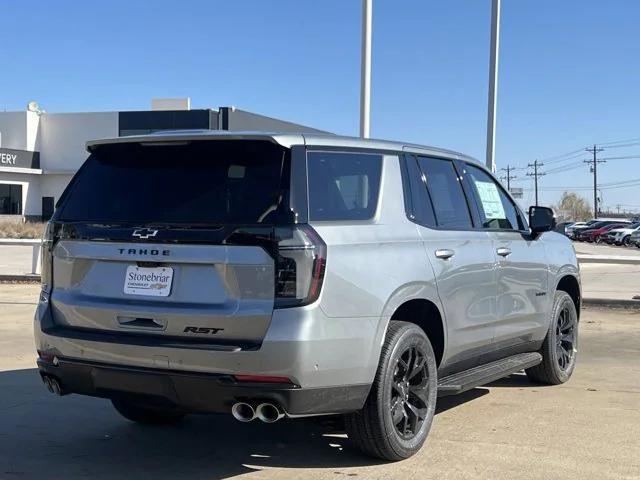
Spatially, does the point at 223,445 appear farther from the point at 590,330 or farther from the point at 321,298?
the point at 590,330

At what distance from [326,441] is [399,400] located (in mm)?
827

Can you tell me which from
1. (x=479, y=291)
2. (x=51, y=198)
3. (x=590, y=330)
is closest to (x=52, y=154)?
(x=51, y=198)

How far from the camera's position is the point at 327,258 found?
4.05 m

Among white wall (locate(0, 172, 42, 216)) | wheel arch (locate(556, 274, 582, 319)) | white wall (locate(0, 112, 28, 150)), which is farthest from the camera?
white wall (locate(0, 112, 28, 150))

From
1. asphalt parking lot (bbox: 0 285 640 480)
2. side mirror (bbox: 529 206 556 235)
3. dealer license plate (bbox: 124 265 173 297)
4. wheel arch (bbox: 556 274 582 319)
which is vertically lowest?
asphalt parking lot (bbox: 0 285 640 480)

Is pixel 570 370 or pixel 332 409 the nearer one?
pixel 332 409

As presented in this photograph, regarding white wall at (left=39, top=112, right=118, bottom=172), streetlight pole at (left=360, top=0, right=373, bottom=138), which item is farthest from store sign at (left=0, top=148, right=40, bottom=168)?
streetlight pole at (left=360, top=0, right=373, bottom=138)

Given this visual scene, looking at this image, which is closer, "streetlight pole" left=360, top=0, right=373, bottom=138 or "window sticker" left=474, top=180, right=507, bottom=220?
"window sticker" left=474, top=180, right=507, bottom=220

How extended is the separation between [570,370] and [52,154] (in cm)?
5201

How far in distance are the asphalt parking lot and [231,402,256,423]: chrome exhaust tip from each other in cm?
70

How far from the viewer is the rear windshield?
4.12m

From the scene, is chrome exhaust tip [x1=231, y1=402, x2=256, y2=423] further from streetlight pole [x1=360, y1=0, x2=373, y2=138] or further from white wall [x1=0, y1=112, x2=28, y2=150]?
white wall [x1=0, y1=112, x2=28, y2=150]

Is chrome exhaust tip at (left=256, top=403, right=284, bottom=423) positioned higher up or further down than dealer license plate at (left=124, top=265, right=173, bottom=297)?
further down

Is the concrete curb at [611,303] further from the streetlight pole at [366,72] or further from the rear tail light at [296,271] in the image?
the rear tail light at [296,271]
